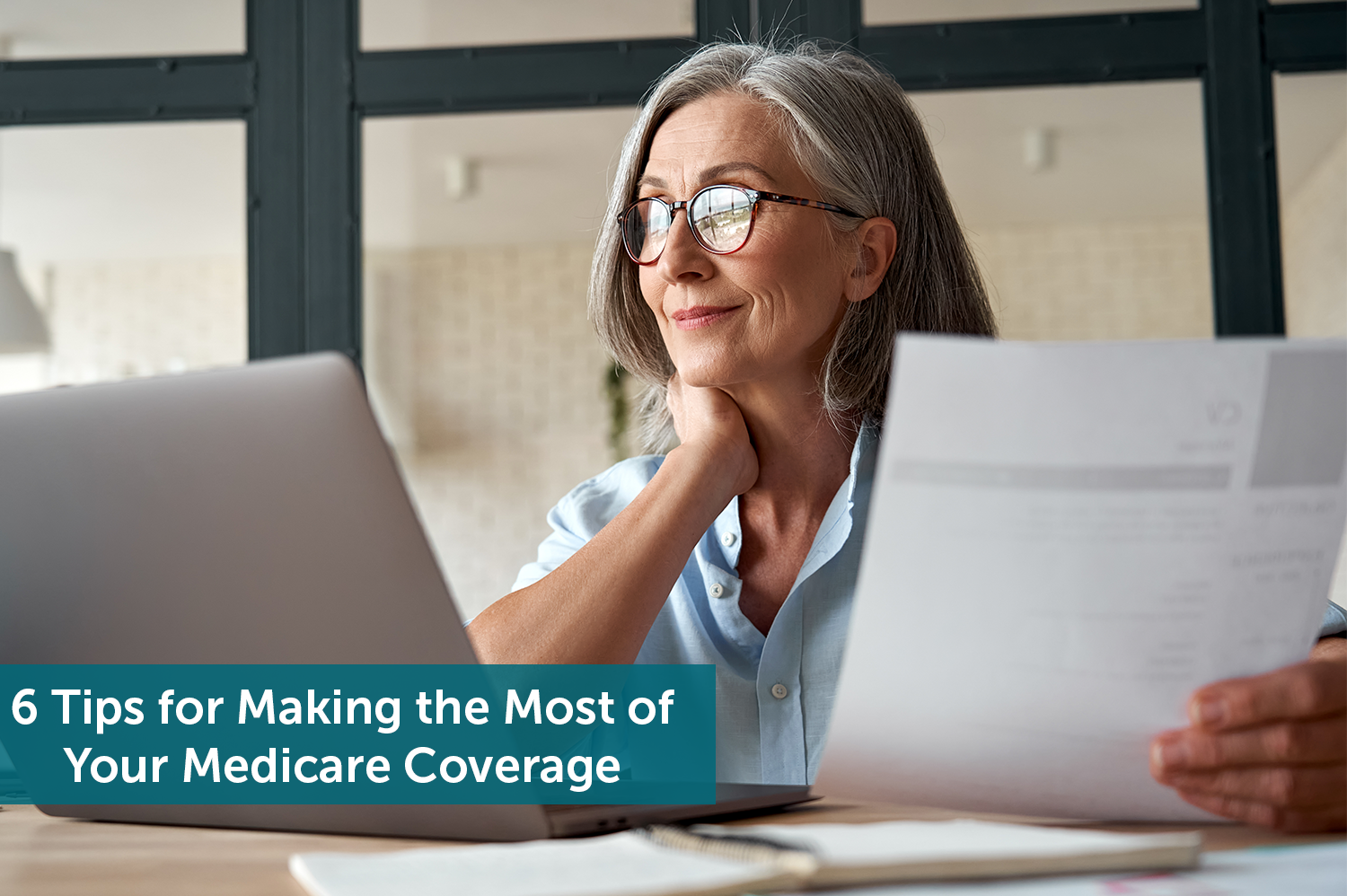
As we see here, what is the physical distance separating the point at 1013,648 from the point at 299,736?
427 millimetres

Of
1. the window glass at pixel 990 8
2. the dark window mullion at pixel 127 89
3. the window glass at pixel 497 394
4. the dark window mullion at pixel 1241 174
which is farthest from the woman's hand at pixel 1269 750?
the window glass at pixel 497 394

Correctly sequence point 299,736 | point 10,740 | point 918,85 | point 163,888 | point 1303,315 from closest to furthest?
point 163,888, point 299,736, point 10,740, point 918,85, point 1303,315

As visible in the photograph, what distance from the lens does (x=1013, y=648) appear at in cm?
58

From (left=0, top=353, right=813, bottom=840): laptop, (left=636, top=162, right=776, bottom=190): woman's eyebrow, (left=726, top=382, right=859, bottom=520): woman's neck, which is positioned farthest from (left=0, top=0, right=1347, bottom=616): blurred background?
(left=0, top=353, right=813, bottom=840): laptop

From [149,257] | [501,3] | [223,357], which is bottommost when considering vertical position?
[223,357]

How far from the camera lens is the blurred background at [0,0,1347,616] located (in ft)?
7.37

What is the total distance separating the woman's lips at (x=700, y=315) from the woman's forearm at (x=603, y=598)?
24 cm

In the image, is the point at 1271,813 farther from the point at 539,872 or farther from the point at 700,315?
the point at 700,315

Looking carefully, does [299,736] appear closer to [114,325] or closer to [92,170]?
[92,170]

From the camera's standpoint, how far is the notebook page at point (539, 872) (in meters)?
0.46

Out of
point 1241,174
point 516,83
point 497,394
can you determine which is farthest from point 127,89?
point 497,394

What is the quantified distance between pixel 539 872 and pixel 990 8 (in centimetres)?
208

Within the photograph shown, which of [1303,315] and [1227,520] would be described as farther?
[1303,315]

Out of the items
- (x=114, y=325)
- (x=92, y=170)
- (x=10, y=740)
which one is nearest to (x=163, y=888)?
(x=10, y=740)
